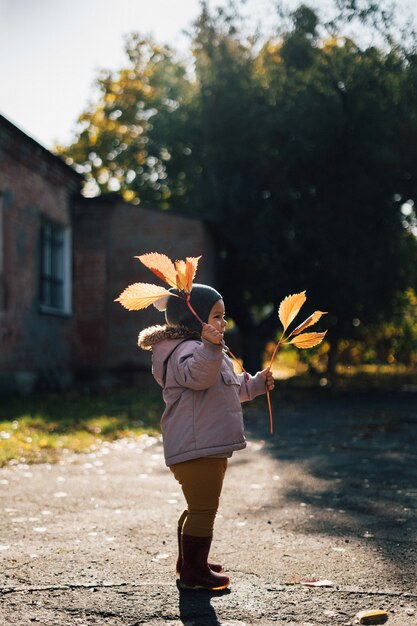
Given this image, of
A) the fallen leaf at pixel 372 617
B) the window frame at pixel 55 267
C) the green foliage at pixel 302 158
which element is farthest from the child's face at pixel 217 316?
the green foliage at pixel 302 158

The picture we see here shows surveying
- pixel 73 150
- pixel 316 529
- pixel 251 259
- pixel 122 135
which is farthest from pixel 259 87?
pixel 316 529

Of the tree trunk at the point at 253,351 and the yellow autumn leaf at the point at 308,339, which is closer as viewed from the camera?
the yellow autumn leaf at the point at 308,339

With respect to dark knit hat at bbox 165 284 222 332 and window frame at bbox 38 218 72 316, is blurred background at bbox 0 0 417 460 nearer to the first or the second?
window frame at bbox 38 218 72 316

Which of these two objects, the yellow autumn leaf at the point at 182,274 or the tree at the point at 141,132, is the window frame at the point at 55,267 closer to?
the tree at the point at 141,132

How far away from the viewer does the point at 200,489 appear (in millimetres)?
3574

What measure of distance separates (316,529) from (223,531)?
0.56 meters

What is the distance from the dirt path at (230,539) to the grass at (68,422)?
0.48 metres

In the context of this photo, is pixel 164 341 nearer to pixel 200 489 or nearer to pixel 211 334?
pixel 211 334

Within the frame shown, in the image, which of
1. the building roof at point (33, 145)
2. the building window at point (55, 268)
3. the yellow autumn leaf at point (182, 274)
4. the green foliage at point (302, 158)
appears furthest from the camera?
the green foliage at point (302, 158)

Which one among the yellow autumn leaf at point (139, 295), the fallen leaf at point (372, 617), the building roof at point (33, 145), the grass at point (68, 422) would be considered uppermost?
the building roof at point (33, 145)

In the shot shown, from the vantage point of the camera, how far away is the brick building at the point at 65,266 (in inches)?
548

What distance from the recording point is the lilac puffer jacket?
3.48 meters

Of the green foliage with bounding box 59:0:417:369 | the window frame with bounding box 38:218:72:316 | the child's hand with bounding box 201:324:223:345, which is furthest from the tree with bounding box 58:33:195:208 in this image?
the child's hand with bounding box 201:324:223:345

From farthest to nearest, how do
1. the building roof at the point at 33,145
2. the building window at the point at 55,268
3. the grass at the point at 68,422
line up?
the building window at the point at 55,268 → the building roof at the point at 33,145 → the grass at the point at 68,422
